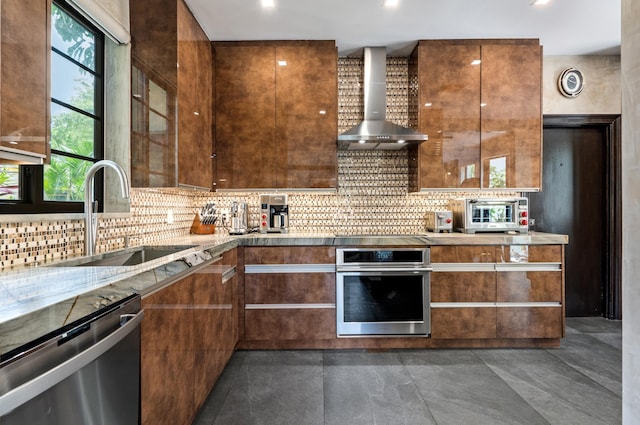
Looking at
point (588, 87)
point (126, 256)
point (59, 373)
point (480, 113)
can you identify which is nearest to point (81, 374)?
point (59, 373)

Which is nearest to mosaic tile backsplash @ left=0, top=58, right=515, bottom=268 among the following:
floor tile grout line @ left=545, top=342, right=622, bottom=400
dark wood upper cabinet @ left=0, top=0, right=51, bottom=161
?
floor tile grout line @ left=545, top=342, right=622, bottom=400

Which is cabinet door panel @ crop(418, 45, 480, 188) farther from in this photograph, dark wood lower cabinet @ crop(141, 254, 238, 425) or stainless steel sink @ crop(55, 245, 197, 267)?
stainless steel sink @ crop(55, 245, 197, 267)

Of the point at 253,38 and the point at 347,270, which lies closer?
the point at 347,270

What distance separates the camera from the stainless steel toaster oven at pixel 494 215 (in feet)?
9.64

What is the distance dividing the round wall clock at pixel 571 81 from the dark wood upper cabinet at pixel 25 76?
412cm

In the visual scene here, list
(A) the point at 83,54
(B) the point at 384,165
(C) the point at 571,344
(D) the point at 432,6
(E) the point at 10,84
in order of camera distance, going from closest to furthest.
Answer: (E) the point at 10,84, (A) the point at 83,54, (D) the point at 432,6, (C) the point at 571,344, (B) the point at 384,165

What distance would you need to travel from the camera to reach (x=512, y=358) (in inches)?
101

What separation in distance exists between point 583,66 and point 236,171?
3634 mm

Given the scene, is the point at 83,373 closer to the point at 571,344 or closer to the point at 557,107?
the point at 571,344

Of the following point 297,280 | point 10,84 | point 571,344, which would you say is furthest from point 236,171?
point 571,344

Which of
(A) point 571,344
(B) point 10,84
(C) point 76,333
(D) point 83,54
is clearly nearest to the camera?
(C) point 76,333

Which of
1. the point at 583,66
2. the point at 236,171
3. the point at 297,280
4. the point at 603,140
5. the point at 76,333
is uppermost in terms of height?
the point at 583,66

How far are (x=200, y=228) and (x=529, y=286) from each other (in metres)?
2.80

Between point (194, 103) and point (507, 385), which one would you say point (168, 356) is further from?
point (507, 385)
